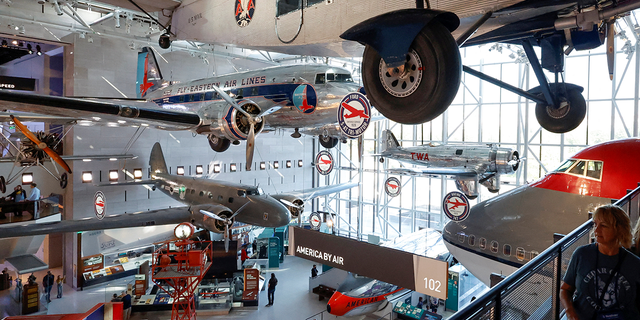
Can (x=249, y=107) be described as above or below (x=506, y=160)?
above

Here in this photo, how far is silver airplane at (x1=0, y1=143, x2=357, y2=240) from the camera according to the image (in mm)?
12008

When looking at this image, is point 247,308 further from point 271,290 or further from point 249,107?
point 249,107

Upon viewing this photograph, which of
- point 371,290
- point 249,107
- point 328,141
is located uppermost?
point 249,107

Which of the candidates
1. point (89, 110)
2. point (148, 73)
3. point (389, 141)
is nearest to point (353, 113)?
point (89, 110)

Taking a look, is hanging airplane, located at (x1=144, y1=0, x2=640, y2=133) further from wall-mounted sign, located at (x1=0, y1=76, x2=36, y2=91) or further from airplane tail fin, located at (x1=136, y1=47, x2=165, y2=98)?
wall-mounted sign, located at (x1=0, y1=76, x2=36, y2=91)

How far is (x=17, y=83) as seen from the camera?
1709 cm

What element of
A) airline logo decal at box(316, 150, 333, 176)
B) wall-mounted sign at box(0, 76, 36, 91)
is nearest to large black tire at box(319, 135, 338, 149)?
airline logo decal at box(316, 150, 333, 176)

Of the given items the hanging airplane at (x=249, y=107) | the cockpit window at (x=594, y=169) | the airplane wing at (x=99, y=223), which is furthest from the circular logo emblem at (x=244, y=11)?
the airplane wing at (x=99, y=223)

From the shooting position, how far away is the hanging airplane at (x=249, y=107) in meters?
7.50

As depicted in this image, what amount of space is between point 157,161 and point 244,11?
1324 centimetres

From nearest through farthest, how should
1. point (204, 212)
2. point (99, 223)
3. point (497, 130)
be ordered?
point (99, 223)
point (204, 212)
point (497, 130)

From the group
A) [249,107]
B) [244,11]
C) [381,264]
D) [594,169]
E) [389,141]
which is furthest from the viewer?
[389,141]

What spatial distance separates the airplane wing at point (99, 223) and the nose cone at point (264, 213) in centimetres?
213

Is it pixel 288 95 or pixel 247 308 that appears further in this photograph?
pixel 247 308
